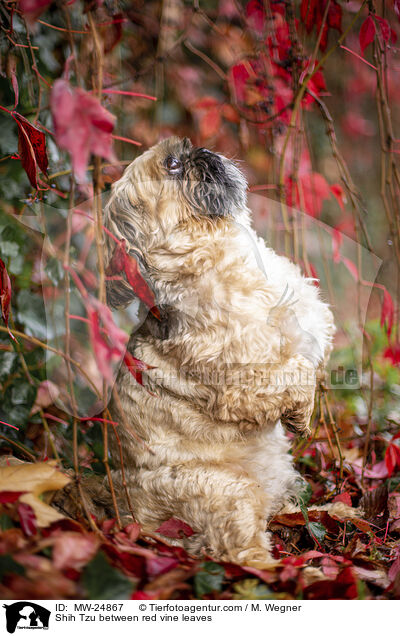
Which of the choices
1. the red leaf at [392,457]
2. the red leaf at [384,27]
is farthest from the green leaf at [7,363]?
the red leaf at [384,27]

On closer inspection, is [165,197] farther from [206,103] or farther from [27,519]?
[27,519]

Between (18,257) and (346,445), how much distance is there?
895 millimetres

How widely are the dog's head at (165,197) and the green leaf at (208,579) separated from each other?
1.44 ft

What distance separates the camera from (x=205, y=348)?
835 millimetres

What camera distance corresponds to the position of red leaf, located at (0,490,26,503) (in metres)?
0.67

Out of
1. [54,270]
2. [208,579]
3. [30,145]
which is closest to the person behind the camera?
[208,579]

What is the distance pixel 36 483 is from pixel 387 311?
2.44ft

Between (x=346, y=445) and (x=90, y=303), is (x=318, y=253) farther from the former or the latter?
(x=346, y=445)

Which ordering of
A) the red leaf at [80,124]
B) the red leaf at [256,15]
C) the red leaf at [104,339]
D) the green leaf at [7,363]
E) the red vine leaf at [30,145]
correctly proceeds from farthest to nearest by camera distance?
the green leaf at [7,363] → the red leaf at [256,15] → the red vine leaf at [30,145] → the red leaf at [104,339] → the red leaf at [80,124]

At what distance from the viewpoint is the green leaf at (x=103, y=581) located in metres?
0.61

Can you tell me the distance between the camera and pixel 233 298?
2.75 feet

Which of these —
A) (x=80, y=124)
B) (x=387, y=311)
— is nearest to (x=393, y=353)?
(x=387, y=311)

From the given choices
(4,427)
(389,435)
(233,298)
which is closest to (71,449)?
(4,427)

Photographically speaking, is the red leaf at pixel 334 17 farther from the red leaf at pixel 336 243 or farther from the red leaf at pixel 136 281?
the red leaf at pixel 136 281
